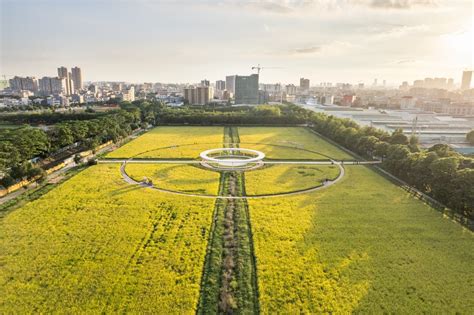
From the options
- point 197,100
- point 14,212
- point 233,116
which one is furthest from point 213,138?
point 197,100

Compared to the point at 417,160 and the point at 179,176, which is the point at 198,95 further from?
the point at 417,160

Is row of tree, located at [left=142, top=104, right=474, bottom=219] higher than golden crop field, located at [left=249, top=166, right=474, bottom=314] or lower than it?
higher

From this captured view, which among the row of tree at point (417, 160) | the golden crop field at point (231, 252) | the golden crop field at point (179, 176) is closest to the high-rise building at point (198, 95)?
the row of tree at point (417, 160)

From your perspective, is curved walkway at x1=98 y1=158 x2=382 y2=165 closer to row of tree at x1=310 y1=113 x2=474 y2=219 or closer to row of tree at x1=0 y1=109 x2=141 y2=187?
row of tree at x1=310 y1=113 x2=474 y2=219

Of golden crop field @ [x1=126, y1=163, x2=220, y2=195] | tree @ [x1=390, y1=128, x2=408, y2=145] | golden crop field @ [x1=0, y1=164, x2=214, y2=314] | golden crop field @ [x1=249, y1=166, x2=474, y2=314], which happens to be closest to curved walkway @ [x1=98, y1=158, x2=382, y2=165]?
golden crop field @ [x1=126, y1=163, x2=220, y2=195]

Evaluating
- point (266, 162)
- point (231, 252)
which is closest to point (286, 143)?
point (266, 162)

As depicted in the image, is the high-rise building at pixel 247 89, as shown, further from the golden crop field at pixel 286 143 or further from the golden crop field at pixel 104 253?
the golden crop field at pixel 104 253

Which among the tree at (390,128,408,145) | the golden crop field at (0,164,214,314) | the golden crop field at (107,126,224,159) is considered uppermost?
the tree at (390,128,408,145)
